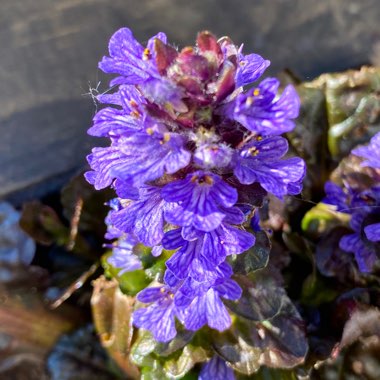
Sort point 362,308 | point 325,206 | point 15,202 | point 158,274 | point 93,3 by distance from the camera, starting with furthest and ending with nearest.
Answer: point 15,202, point 93,3, point 325,206, point 362,308, point 158,274

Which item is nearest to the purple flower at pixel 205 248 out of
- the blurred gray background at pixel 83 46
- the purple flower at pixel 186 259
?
the purple flower at pixel 186 259

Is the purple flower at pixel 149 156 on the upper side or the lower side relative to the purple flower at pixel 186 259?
upper

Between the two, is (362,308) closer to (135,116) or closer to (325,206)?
(325,206)

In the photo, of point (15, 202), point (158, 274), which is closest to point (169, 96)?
point (158, 274)

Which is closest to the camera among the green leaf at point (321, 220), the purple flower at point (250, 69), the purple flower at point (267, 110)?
the purple flower at point (267, 110)

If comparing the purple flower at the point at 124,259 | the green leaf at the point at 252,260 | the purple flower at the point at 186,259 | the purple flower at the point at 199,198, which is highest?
the purple flower at the point at 199,198

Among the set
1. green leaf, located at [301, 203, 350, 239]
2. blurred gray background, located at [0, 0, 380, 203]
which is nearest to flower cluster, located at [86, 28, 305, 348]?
green leaf, located at [301, 203, 350, 239]

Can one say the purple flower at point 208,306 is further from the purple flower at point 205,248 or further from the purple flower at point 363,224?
the purple flower at point 363,224

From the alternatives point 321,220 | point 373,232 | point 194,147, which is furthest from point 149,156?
point 321,220

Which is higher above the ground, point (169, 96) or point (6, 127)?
point (169, 96)
